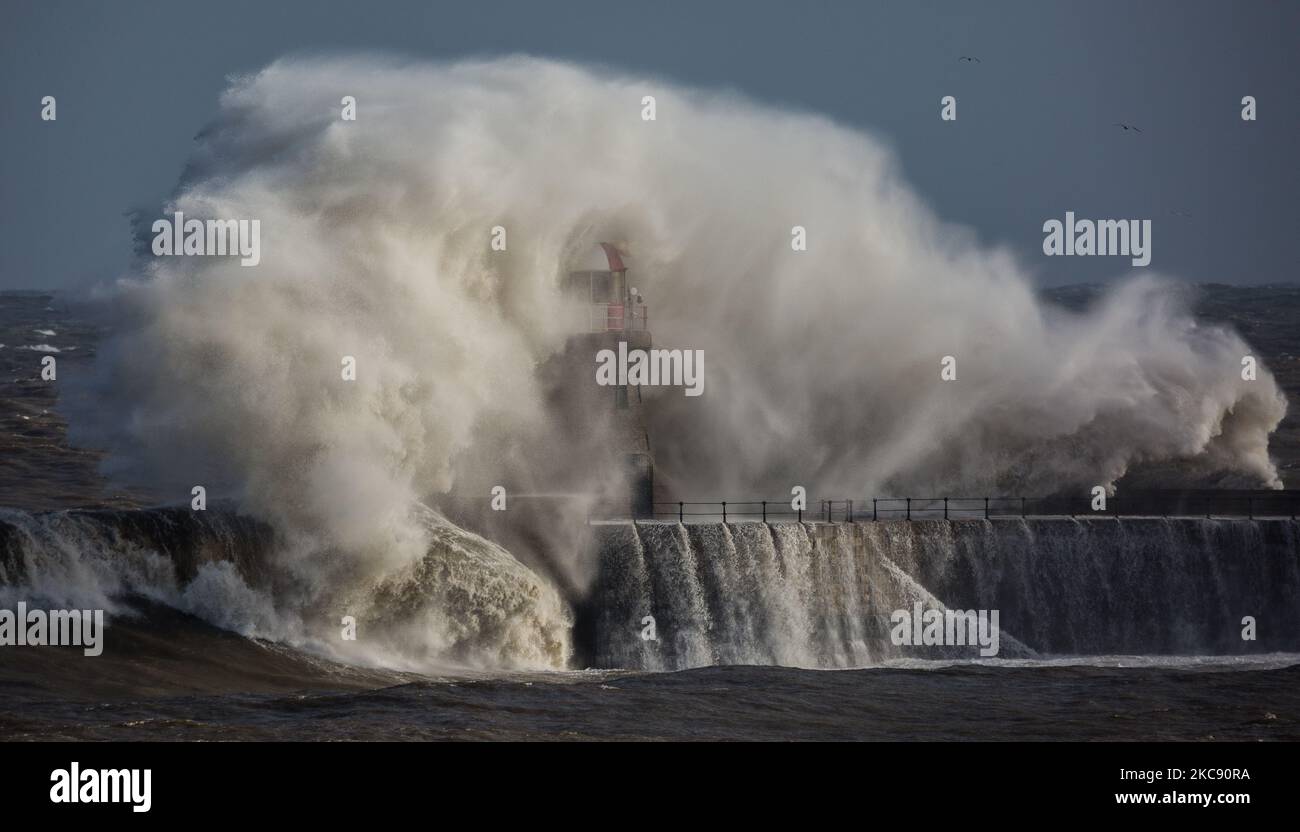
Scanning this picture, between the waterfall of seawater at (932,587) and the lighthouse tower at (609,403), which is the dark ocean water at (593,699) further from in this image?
the lighthouse tower at (609,403)

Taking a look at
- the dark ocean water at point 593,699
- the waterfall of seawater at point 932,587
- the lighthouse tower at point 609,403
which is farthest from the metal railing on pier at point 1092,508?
the dark ocean water at point 593,699

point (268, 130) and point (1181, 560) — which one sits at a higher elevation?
point (268, 130)

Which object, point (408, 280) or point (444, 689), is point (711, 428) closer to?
point (408, 280)

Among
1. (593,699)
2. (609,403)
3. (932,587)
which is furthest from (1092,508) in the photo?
(593,699)

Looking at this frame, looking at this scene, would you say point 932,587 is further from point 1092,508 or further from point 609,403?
point 609,403

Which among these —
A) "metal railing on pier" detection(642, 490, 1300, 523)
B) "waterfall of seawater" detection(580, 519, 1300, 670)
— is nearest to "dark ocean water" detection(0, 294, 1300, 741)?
"waterfall of seawater" detection(580, 519, 1300, 670)

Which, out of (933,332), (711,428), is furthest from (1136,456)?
(711,428)
